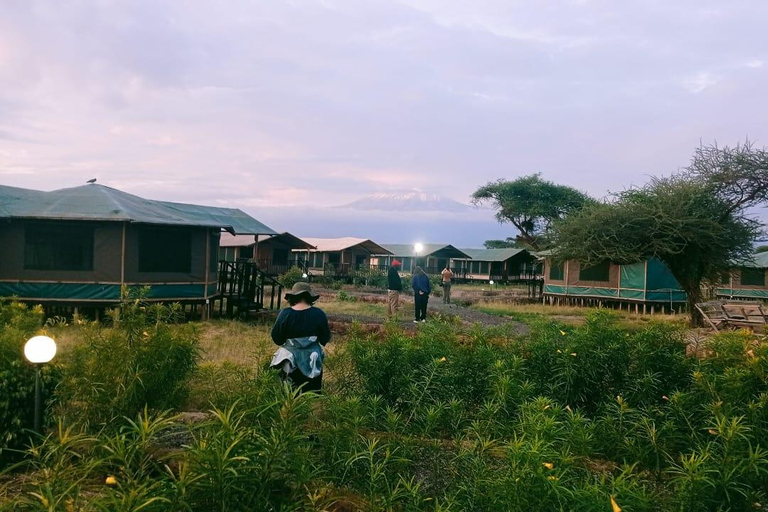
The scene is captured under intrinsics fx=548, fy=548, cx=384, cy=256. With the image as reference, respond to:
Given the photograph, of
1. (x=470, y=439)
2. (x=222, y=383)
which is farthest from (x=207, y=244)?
(x=470, y=439)

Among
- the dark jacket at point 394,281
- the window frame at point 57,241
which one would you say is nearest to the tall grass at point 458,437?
the dark jacket at point 394,281

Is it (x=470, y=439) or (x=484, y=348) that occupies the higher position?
(x=484, y=348)

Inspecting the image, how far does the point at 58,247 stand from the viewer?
1367 cm

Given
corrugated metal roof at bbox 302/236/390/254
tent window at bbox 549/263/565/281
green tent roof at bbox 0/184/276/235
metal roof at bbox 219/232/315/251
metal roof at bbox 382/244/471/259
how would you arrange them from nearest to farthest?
green tent roof at bbox 0/184/276/235 → tent window at bbox 549/263/565/281 → metal roof at bbox 219/232/315/251 → corrugated metal roof at bbox 302/236/390/254 → metal roof at bbox 382/244/471/259

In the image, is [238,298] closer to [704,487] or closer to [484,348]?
[484,348]

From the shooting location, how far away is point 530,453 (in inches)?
103

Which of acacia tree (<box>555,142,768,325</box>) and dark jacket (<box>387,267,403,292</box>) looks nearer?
dark jacket (<box>387,267,403,292</box>)

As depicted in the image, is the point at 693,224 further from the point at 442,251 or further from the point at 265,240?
A: the point at 442,251

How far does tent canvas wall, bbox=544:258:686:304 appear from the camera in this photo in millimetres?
23484

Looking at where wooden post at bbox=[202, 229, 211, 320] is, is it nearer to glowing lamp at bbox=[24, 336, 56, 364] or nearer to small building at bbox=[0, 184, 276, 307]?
small building at bbox=[0, 184, 276, 307]

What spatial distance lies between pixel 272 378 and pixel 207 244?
12108mm

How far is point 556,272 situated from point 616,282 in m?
3.21

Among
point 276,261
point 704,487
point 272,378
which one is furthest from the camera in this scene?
point 276,261

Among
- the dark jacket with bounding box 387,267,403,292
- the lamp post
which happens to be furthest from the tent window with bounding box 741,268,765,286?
the lamp post
